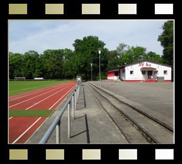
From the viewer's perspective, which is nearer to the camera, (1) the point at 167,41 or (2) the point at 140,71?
(2) the point at 140,71

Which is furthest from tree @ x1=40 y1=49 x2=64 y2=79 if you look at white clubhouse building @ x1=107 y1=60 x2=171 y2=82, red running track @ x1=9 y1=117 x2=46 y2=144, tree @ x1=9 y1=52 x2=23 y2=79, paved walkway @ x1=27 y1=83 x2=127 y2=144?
paved walkway @ x1=27 y1=83 x2=127 y2=144

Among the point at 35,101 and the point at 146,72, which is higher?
the point at 146,72

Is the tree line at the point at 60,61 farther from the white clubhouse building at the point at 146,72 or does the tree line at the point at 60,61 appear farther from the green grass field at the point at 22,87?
the green grass field at the point at 22,87

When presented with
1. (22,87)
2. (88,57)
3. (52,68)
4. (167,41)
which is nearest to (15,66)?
(52,68)

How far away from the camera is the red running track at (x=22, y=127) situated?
162 inches


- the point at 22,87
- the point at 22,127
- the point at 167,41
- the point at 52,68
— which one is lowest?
the point at 22,127

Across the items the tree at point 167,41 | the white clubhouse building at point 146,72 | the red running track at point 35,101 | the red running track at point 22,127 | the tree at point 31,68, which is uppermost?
the tree at point 167,41

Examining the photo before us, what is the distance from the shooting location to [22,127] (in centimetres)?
A: 500

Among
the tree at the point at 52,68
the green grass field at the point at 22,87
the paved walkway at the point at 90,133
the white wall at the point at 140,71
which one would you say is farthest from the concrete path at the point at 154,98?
the tree at the point at 52,68

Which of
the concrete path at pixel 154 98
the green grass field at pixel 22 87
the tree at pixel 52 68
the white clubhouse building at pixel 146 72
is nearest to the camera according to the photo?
the concrete path at pixel 154 98

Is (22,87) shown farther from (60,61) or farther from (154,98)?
(60,61)
